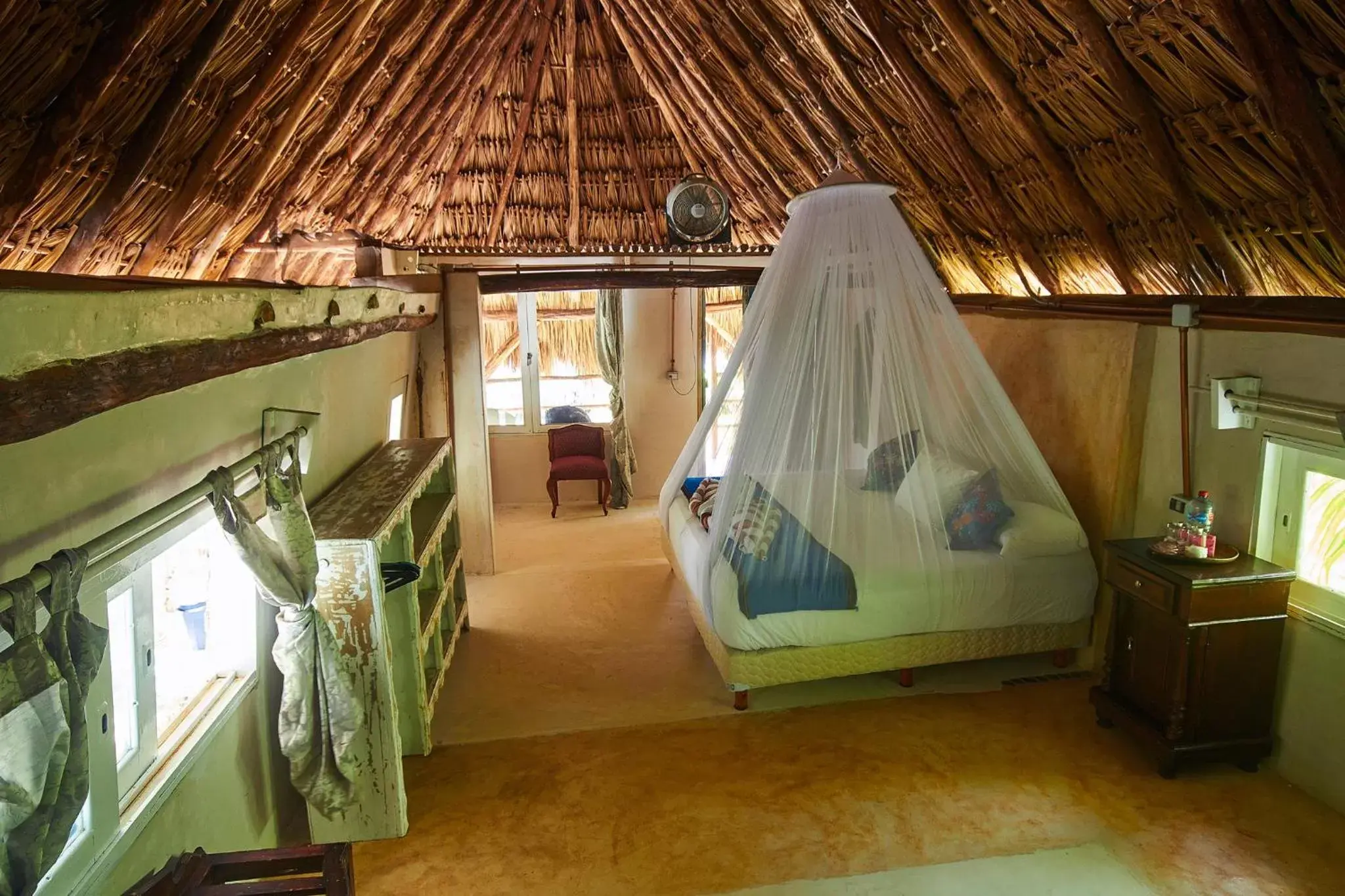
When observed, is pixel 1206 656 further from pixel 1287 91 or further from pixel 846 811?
pixel 1287 91

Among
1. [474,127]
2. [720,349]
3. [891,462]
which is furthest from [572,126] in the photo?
[720,349]

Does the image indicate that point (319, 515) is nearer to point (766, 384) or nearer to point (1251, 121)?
point (766, 384)

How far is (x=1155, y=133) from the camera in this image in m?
2.75

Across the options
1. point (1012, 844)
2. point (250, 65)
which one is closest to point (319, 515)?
point (250, 65)

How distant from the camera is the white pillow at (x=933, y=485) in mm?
3748

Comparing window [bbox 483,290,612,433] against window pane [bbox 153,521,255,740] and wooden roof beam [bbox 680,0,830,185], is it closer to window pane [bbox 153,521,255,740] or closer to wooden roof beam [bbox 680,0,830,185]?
wooden roof beam [bbox 680,0,830,185]

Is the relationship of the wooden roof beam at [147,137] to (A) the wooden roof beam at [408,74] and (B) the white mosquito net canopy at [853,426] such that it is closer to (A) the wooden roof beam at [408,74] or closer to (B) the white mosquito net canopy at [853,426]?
(A) the wooden roof beam at [408,74]

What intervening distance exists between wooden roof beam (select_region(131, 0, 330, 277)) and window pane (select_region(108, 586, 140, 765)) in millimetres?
1232

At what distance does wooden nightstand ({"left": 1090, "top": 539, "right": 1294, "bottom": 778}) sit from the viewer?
299 centimetres

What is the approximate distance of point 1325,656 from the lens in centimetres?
292

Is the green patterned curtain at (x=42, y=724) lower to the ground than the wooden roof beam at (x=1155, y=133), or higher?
lower

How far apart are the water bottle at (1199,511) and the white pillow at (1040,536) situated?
0.58m

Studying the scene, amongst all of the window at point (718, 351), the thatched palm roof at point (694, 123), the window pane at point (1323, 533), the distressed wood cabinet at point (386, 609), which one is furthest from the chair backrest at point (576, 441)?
the window pane at point (1323, 533)

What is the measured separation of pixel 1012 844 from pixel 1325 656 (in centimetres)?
131
